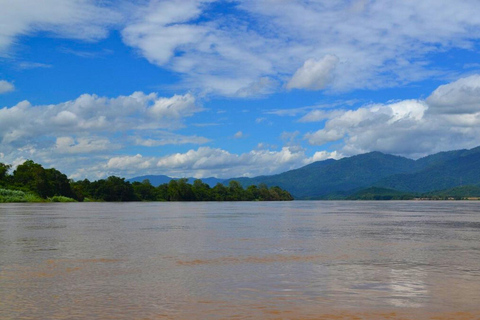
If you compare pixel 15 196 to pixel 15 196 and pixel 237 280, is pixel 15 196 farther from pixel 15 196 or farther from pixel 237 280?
pixel 237 280

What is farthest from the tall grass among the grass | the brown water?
the brown water

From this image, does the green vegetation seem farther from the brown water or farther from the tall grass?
→ the brown water

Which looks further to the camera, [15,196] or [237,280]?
[15,196]

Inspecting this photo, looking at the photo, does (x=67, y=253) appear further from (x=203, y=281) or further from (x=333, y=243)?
(x=333, y=243)

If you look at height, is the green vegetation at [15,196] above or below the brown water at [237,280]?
above

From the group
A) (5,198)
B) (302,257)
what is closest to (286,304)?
(302,257)

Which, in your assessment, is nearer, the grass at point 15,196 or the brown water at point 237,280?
the brown water at point 237,280

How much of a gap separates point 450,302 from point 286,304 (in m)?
5.95

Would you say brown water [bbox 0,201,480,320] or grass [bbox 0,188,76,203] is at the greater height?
grass [bbox 0,188,76,203]

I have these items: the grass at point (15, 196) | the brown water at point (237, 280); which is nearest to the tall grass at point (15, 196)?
the grass at point (15, 196)

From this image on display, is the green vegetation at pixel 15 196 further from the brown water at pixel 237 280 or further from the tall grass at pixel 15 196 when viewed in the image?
the brown water at pixel 237 280

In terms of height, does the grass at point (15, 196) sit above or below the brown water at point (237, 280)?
above

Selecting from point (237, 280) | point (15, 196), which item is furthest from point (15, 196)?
point (237, 280)

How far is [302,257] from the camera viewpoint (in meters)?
29.6
